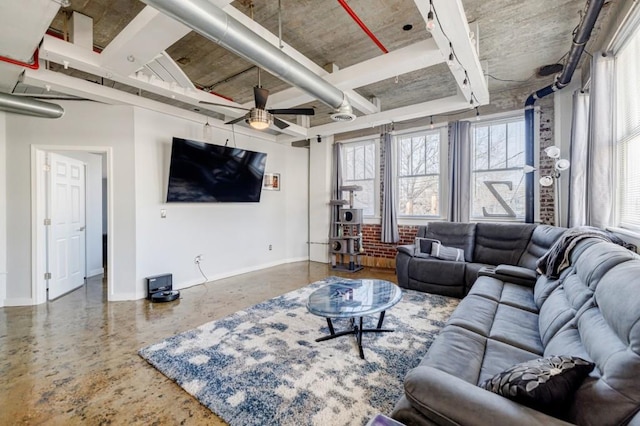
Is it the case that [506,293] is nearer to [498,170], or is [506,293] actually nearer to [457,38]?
[457,38]

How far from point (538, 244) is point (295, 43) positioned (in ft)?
12.4

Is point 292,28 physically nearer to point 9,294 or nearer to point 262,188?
point 262,188

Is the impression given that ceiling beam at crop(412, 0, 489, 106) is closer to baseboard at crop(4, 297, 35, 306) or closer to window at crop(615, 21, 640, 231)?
window at crop(615, 21, 640, 231)

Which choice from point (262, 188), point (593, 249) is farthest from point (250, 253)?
point (593, 249)

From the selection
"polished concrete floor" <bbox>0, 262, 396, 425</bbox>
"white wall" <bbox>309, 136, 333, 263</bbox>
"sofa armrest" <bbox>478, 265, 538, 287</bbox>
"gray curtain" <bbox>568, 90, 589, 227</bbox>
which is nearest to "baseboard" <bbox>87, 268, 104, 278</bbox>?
"polished concrete floor" <bbox>0, 262, 396, 425</bbox>

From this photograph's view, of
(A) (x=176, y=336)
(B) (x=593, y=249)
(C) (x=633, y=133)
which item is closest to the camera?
(B) (x=593, y=249)

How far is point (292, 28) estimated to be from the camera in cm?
292

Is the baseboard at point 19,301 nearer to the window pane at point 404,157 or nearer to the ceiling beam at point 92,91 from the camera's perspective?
the ceiling beam at point 92,91

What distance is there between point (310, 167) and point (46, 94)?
4454 mm

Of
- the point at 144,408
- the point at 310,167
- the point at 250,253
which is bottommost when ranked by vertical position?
the point at 144,408

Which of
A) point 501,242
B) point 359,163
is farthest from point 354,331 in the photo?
point 359,163

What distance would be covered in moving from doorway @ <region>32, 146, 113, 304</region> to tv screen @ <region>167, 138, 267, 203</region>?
860mm

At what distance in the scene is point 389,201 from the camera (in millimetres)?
→ 5492

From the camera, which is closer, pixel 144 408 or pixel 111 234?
pixel 144 408
